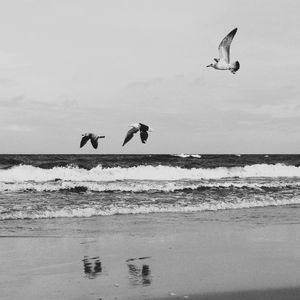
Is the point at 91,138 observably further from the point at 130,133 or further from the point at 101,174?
the point at 101,174

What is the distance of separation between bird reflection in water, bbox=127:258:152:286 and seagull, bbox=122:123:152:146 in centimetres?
275

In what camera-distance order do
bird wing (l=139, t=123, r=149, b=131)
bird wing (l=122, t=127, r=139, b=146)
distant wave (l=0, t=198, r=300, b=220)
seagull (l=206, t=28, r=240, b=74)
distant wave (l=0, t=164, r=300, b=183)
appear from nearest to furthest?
1. bird wing (l=139, t=123, r=149, b=131)
2. bird wing (l=122, t=127, r=139, b=146)
3. seagull (l=206, t=28, r=240, b=74)
4. distant wave (l=0, t=198, r=300, b=220)
5. distant wave (l=0, t=164, r=300, b=183)

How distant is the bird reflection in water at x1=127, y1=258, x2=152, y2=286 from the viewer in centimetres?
575

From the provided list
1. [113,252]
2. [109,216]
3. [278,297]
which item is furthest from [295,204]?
[278,297]

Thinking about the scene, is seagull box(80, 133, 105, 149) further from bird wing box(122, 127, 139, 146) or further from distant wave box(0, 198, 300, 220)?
distant wave box(0, 198, 300, 220)

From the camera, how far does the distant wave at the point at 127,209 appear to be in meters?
11.0

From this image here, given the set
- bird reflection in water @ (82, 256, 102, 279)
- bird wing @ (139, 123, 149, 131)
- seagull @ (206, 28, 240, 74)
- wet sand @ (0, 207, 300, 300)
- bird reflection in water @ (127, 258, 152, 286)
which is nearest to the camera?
wet sand @ (0, 207, 300, 300)

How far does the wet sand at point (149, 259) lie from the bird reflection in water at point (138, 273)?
0.04ft

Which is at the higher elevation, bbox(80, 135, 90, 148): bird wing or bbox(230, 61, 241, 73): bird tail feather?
bbox(230, 61, 241, 73): bird tail feather

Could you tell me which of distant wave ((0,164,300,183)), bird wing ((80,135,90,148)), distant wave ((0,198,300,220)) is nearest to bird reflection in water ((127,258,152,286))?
bird wing ((80,135,90,148))

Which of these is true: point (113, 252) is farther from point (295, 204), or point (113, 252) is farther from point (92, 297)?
point (295, 204)

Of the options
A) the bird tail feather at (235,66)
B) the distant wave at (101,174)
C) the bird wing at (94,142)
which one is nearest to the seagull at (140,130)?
the bird wing at (94,142)

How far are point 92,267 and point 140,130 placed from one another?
359 cm

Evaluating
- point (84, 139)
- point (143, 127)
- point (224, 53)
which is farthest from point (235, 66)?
point (84, 139)
